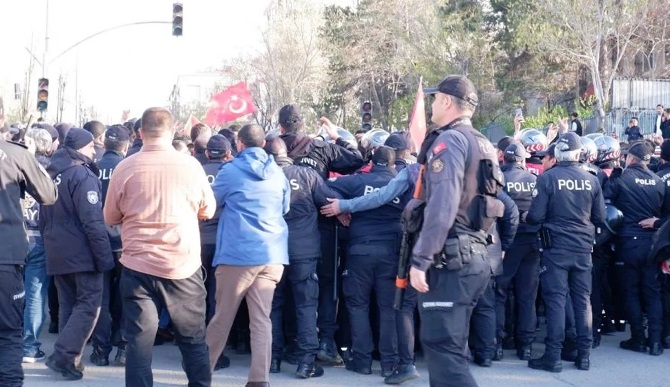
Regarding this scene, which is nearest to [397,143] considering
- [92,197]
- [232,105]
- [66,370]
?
[92,197]

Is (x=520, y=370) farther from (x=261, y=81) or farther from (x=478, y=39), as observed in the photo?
(x=261, y=81)

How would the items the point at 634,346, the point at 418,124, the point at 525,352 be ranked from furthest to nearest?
1. the point at 418,124
2. the point at 634,346
3. the point at 525,352

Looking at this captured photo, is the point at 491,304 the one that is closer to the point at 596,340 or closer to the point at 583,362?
the point at 583,362

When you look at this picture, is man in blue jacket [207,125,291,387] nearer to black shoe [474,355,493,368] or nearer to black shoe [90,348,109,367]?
black shoe [90,348,109,367]

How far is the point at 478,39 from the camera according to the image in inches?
1540

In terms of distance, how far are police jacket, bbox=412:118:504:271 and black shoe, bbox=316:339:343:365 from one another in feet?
10.3

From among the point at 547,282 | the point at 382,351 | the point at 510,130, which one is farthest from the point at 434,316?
the point at 510,130

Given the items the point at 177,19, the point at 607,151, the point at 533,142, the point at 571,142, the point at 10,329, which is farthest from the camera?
the point at 177,19

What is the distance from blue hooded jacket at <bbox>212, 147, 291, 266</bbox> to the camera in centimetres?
695

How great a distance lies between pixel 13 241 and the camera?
5.86 meters

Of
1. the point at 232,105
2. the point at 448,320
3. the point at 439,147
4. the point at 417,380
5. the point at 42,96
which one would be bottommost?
the point at 417,380

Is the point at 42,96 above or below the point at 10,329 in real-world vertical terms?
above

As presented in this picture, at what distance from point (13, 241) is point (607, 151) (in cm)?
708

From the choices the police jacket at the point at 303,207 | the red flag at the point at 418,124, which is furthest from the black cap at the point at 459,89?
the red flag at the point at 418,124
